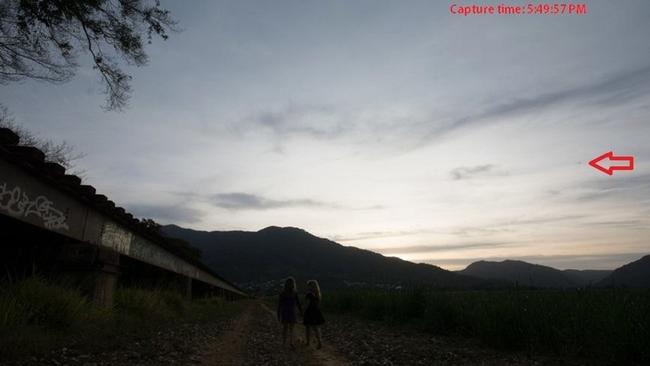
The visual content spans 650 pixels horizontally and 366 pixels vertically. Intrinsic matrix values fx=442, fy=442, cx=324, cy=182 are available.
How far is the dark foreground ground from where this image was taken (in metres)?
7.40

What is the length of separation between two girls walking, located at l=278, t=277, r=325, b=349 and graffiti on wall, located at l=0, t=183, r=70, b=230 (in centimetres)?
577

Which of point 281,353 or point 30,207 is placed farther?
point 281,353

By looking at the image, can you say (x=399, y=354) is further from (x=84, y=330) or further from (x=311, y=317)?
(x=84, y=330)

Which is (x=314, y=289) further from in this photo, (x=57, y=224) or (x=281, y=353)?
(x=57, y=224)

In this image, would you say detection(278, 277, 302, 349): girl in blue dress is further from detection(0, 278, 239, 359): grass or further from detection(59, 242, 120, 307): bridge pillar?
detection(59, 242, 120, 307): bridge pillar

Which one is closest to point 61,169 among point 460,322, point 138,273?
point 460,322

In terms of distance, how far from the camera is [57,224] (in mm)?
8977

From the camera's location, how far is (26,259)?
10.7m

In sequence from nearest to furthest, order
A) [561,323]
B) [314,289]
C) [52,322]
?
[52,322], [561,323], [314,289]

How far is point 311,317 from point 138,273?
13007 millimetres

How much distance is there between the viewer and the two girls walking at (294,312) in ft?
38.4

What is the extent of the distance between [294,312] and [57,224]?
619 cm

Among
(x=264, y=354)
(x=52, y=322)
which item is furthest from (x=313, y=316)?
(x=52, y=322)

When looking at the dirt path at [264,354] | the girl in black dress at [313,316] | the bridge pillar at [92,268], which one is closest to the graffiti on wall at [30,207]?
the bridge pillar at [92,268]
